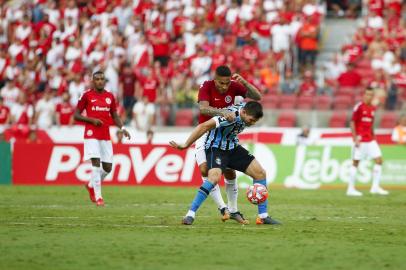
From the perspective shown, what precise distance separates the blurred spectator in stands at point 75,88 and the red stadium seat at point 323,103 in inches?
296

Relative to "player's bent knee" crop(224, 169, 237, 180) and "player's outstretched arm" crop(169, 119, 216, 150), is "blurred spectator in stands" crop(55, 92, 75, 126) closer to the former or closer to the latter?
"player's bent knee" crop(224, 169, 237, 180)

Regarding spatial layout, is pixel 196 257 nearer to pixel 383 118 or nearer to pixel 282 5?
pixel 383 118

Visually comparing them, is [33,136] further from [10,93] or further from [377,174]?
[377,174]

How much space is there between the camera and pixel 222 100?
15859mm

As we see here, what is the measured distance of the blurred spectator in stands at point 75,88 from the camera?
3338 centimetres

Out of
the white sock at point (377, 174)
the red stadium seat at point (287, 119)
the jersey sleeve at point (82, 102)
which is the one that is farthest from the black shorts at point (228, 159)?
the red stadium seat at point (287, 119)

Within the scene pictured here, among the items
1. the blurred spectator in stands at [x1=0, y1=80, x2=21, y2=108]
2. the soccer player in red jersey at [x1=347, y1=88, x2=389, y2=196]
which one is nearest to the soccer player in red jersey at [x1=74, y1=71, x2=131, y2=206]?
the soccer player in red jersey at [x1=347, y1=88, x2=389, y2=196]

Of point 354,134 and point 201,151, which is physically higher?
point 201,151

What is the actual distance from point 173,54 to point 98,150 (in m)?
14.7

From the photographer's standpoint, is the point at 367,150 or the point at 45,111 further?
the point at 45,111

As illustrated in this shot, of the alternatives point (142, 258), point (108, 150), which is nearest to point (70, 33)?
point (108, 150)

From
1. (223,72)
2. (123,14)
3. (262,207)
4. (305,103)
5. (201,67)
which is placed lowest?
(262,207)

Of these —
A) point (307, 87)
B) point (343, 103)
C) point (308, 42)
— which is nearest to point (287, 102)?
point (307, 87)

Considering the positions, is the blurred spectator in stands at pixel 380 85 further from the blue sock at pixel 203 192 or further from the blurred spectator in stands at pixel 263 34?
the blue sock at pixel 203 192
